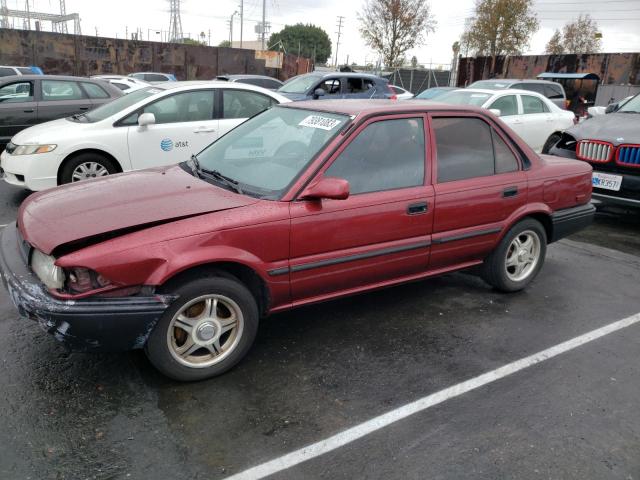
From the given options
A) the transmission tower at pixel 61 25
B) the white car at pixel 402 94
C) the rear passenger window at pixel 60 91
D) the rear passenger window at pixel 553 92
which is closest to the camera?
the rear passenger window at pixel 60 91

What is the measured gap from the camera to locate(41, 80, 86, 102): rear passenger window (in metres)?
9.59

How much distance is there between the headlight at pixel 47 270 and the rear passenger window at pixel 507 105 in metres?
8.89

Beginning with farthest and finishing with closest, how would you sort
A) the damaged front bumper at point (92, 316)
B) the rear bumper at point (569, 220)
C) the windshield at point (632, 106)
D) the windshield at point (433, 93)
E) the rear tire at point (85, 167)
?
the windshield at point (433, 93), the windshield at point (632, 106), the rear tire at point (85, 167), the rear bumper at point (569, 220), the damaged front bumper at point (92, 316)

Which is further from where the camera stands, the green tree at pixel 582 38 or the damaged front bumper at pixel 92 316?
the green tree at pixel 582 38

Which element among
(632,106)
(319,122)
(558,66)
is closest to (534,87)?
(632,106)

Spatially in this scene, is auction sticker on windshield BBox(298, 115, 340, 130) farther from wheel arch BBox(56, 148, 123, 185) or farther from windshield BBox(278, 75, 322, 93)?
windshield BBox(278, 75, 322, 93)

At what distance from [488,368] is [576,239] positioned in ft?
12.3

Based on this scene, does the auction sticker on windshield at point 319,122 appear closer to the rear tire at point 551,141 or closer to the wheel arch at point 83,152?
the wheel arch at point 83,152

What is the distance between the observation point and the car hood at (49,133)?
21.9 feet

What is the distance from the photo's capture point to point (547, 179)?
4.64 m

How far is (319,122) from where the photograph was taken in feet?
12.6

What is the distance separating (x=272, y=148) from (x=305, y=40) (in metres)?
101

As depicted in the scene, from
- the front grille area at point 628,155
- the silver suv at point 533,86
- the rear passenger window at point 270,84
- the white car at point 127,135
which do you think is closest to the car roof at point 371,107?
the white car at point 127,135

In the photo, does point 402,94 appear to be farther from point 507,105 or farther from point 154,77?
point 154,77
